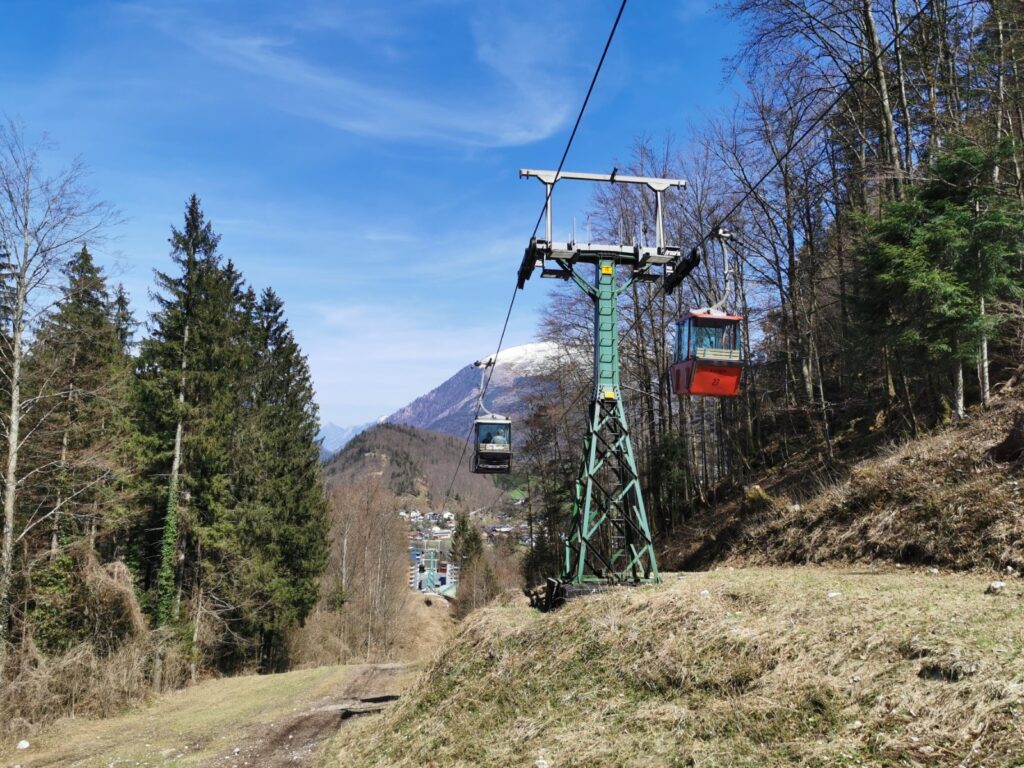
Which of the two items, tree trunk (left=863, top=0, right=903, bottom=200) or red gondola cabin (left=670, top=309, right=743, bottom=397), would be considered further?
tree trunk (left=863, top=0, right=903, bottom=200)

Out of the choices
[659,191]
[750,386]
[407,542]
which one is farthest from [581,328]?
[407,542]

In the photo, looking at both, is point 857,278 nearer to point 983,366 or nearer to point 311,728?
point 983,366

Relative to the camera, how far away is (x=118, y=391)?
18.2 metres

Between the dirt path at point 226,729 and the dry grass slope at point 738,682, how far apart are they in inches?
77.4

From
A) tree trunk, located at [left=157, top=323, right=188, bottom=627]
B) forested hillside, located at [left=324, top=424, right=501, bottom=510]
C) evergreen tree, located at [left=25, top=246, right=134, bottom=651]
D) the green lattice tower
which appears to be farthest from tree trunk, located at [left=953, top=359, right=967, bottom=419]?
forested hillside, located at [left=324, top=424, right=501, bottom=510]

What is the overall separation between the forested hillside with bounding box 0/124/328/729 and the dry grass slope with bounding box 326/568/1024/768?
11.4 meters

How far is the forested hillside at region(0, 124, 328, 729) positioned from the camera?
1634 centimetres

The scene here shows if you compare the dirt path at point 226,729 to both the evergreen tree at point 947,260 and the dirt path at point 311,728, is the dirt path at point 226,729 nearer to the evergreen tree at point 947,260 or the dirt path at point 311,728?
the dirt path at point 311,728

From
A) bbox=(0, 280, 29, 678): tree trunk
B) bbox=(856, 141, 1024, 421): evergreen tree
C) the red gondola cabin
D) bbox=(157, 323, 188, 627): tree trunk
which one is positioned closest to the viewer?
bbox=(856, 141, 1024, 421): evergreen tree

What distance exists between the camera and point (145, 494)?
22.8 m

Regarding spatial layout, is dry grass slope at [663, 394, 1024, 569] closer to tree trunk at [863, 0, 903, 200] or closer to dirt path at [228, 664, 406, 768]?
tree trunk at [863, 0, 903, 200]

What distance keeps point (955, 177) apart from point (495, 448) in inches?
494

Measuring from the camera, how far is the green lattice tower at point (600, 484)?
35.3 feet

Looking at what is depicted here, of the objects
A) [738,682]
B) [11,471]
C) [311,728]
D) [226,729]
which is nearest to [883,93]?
[738,682]
